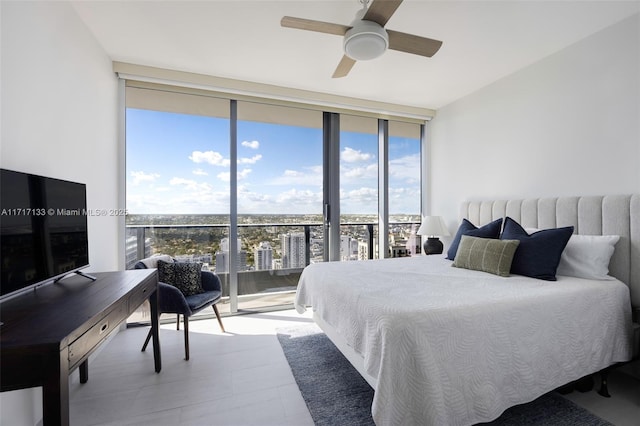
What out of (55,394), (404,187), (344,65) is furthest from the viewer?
→ (404,187)

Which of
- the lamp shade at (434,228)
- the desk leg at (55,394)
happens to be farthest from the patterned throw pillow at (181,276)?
the lamp shade at (434,228)

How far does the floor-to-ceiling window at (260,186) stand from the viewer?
3.13 m

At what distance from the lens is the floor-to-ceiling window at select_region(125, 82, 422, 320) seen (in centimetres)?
313

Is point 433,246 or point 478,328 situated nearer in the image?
point 478,328

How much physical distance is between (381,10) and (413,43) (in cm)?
43

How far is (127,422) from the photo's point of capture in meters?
1.65

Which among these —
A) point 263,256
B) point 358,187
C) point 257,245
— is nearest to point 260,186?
point 257,245

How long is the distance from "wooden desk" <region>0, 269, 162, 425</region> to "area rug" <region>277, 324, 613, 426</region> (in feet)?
4.11

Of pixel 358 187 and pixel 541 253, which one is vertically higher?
pixel 358 187

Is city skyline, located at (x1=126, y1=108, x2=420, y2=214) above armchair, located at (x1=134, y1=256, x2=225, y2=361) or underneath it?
above

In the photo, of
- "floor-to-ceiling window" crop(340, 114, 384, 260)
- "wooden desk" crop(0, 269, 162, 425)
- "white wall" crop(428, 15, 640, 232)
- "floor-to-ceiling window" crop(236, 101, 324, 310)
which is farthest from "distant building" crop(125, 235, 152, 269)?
"white wall" crop(428, 15, 640, 232)

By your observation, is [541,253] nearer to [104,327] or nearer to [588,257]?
[588,257]

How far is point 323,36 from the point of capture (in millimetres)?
2354

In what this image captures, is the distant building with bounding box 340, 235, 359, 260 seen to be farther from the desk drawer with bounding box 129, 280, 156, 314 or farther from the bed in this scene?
the desk drawer with bounding box 129, 280, 156, 314
